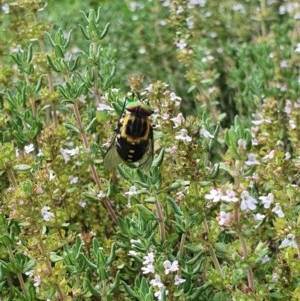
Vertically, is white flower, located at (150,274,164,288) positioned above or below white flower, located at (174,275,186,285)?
above

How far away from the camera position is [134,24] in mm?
5184

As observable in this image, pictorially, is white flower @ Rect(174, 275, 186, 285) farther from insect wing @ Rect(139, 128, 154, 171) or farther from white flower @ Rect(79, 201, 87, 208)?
white flower @ Rect(79, 201, 87, 208)

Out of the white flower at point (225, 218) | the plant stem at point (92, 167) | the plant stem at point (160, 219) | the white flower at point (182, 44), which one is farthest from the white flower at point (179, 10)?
the white flower at point (225, 218)

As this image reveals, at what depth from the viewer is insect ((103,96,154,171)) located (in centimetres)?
203

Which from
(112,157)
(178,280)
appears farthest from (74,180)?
(178,280)

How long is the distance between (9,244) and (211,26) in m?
3.17

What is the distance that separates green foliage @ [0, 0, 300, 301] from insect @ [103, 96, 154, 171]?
60mm

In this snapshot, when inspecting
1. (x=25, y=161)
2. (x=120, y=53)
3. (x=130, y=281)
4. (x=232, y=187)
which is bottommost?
(x=120, y=53)

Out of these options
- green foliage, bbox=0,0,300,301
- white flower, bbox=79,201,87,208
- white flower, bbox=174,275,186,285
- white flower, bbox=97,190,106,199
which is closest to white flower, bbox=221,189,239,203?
green foliage, bbox=0,0,300,301

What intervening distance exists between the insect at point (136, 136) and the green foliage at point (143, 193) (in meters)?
0.06

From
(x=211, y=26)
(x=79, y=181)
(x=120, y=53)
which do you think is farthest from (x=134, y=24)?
(x=79, y=181)

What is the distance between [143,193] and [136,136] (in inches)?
7.8

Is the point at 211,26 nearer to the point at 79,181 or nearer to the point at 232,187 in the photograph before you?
the point at 79,181

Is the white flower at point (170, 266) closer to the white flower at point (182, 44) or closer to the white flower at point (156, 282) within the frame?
the white flower at point (156, 282)
